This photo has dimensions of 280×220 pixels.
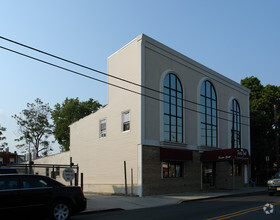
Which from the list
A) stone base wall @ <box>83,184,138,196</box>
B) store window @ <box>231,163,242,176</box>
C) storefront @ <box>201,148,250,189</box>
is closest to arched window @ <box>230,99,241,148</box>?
store window @ <box>231,163,242,176</box>

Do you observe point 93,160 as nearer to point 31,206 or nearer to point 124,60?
point 124,60

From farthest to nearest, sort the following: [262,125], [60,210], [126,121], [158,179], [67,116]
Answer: [67,116] < [262,125] < [126,121] < [158,179] < [60,210]

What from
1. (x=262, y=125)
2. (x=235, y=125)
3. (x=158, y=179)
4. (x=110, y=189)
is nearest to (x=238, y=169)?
(x=235, y=125)

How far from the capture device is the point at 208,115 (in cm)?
2906

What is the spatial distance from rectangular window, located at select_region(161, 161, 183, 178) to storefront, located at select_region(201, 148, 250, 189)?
109 inches

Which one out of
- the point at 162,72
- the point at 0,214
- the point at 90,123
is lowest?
the point at 0,214

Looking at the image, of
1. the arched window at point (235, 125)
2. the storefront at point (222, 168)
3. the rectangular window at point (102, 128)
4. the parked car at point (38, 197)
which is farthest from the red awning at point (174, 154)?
the parked car at point (38, 197)

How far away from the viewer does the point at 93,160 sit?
90.6ft

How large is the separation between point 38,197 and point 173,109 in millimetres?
16572

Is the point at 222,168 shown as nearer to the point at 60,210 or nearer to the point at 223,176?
the point at 223,176

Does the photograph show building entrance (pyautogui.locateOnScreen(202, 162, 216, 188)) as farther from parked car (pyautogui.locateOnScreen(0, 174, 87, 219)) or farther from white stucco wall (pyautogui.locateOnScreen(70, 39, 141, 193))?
parked car (pyautogui.locateOnScreen(0, 174, 87, 219))

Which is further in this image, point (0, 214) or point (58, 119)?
point (58, 119)

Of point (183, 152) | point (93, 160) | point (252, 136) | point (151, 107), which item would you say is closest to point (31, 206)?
point (151, 107)

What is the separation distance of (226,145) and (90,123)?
13.3 metres
